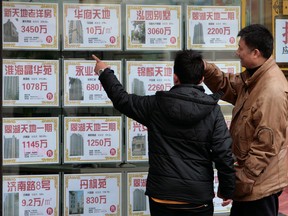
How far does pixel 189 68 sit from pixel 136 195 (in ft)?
5.93

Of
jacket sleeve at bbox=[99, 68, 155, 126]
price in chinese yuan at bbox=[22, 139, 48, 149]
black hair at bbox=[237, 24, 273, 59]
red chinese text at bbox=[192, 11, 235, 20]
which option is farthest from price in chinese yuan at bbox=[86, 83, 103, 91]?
black hair at bbox=[237, 24, 273, 59]

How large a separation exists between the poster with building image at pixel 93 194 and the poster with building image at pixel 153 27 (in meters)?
1.16

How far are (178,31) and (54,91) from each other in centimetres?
120

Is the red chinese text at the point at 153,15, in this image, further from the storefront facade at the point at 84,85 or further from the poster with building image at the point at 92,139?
the poster with building image at the point at 92,139

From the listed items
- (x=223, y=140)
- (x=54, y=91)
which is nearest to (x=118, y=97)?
(x=223, y=140)

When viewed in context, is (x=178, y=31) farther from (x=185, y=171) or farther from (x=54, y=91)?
(x=185, y=171)

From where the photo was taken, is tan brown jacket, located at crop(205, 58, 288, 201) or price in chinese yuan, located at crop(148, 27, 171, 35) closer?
tan brown jacket, located at crop(205, 58, 288, 201)

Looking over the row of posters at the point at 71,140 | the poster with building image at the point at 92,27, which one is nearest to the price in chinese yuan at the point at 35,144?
the row of posters at the point at 71,140

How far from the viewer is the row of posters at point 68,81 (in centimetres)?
450

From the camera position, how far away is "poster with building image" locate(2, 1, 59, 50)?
448 cm

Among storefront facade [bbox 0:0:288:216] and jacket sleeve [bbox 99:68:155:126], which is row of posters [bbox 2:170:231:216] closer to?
storefront facade [bbox 0:0:288:216]

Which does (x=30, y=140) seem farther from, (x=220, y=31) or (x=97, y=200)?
(x=220, y=31)

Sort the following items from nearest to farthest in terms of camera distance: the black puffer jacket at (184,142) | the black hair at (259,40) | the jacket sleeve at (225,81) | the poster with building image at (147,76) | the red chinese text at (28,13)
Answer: the black puffer jacket at (184,142) → the black hair at (259,40) → the jacket sleeve at (225,81) → the red chinese text at (28,13) → the poster with building image at (147,76)

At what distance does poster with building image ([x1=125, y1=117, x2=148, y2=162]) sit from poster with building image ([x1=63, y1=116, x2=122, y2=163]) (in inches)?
2.9
